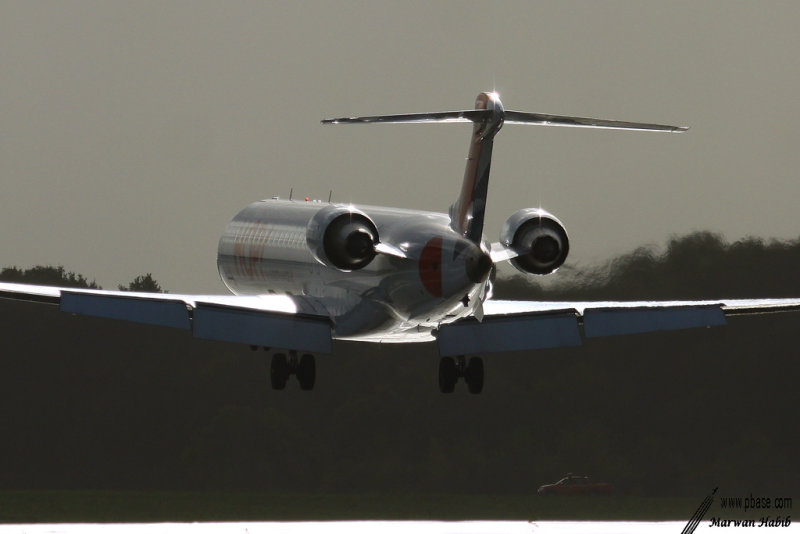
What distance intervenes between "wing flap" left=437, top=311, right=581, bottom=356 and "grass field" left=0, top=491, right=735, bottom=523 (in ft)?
48.8

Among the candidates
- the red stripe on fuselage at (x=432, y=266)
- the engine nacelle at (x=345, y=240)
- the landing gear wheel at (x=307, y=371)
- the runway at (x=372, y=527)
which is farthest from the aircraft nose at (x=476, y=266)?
the runway at (x=372, y=527)

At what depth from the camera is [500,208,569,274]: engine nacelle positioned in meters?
44.5

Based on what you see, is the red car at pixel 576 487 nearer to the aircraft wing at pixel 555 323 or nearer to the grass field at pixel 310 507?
the grass field at pixel 310 507

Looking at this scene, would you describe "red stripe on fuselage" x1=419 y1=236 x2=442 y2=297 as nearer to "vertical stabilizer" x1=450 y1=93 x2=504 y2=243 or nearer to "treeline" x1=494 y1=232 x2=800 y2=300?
"vertical stabilizer" x1=450 y1=93 x2=504 y2=243

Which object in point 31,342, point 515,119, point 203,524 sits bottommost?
point 203,524

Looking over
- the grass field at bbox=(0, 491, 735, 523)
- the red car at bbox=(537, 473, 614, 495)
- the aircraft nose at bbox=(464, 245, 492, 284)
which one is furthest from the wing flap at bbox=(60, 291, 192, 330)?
the red car at bbox=(537, 473, 614, 495)

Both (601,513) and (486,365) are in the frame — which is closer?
(601,513)

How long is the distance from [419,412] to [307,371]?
21.2 metres

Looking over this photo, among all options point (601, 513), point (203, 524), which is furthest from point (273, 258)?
point (601, 513)

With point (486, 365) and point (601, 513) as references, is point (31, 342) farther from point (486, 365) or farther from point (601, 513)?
point (601, 513)

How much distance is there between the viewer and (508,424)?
6850 cm

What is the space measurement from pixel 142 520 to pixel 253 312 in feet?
50.6

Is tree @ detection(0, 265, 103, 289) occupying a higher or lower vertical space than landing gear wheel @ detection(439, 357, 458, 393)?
higher

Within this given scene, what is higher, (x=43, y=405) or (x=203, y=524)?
(x=43, y=405)
